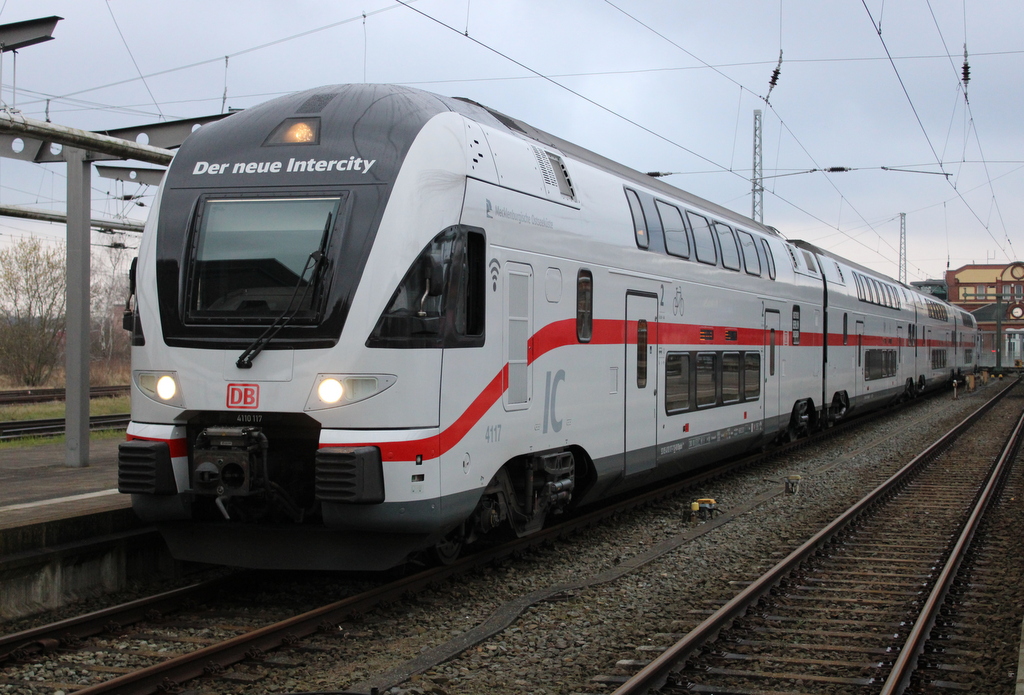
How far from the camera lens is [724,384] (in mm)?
12531

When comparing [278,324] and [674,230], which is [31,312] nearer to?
[674,230]

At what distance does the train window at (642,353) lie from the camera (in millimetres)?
9883

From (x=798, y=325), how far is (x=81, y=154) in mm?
11454

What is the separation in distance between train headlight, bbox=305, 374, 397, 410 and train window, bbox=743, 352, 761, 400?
8.32 m

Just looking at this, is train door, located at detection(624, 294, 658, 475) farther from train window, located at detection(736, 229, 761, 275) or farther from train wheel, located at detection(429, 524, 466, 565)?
train window, located at detection(736, 229, 761, 275)

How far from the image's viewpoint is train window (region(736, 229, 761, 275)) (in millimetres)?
13539

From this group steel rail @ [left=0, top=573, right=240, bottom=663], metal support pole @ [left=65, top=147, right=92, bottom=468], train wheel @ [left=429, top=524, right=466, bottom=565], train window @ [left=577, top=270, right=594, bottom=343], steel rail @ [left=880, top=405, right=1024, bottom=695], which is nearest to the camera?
steel rail @ [left=880, top=405, right=1024, bottom=695]

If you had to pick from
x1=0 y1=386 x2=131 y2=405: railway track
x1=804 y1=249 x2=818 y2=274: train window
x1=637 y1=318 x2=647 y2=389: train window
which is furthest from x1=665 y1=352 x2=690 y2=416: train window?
x1=0 y1=386 x2=131 y2=405: railway track

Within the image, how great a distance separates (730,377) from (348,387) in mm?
7818

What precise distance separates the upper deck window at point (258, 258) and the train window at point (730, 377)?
24.6 ft

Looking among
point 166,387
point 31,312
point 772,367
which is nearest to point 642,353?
point 166,387

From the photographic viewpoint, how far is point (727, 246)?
12.9m

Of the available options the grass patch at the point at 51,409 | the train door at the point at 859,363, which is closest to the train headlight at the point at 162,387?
the grass patch at the point at 51,409

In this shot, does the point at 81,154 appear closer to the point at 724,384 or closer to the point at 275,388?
the point at 275,388
